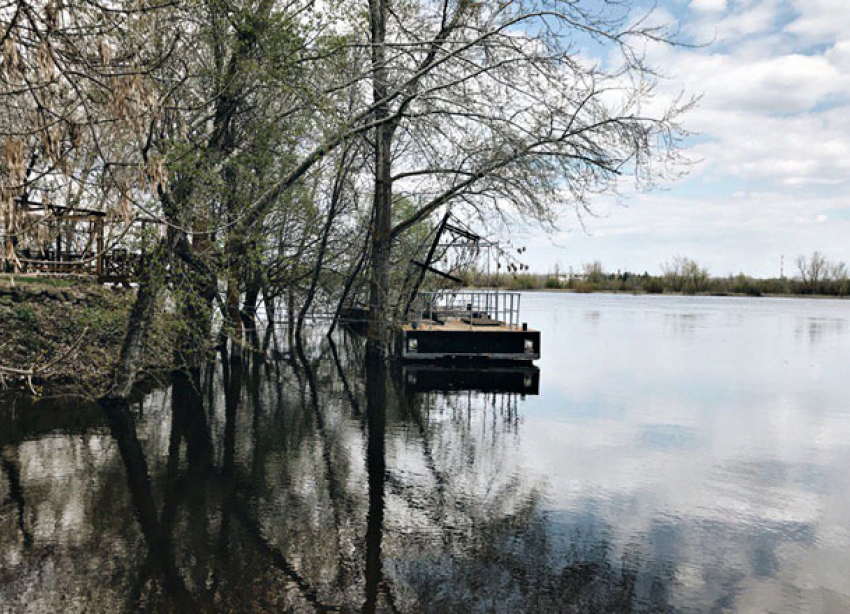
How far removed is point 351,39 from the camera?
14.9m

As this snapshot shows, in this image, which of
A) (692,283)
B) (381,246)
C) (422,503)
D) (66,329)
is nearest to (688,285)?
(692,283)

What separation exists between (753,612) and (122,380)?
11.4 meters

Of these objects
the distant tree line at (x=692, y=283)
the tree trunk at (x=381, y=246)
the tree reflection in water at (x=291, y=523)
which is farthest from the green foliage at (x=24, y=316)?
the distant tree line at (x=692, y=283)

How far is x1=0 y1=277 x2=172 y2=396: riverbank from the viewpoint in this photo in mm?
14125

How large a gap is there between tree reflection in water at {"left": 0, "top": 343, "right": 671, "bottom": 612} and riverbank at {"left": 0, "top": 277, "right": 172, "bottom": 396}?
224cm

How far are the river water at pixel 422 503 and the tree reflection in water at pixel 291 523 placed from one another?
3 cm

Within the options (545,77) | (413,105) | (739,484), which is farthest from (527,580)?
(413,105)

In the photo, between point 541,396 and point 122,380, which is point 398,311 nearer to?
point 541,396

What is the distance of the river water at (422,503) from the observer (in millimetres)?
5473

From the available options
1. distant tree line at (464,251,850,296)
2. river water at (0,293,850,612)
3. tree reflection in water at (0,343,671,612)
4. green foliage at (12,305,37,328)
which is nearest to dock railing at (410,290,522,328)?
river water at (0,293,850,612)

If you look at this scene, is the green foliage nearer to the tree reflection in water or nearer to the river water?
the river water

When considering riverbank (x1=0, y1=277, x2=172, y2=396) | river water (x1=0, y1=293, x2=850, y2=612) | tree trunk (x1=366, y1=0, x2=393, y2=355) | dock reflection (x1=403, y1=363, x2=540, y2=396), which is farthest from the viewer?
tree trunk (x1=366, y1=0, x2=393, y2=355)

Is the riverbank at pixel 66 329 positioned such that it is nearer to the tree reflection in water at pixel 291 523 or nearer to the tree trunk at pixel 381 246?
the tree reflection in water at pixel 291 523

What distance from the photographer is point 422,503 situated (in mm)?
7629
